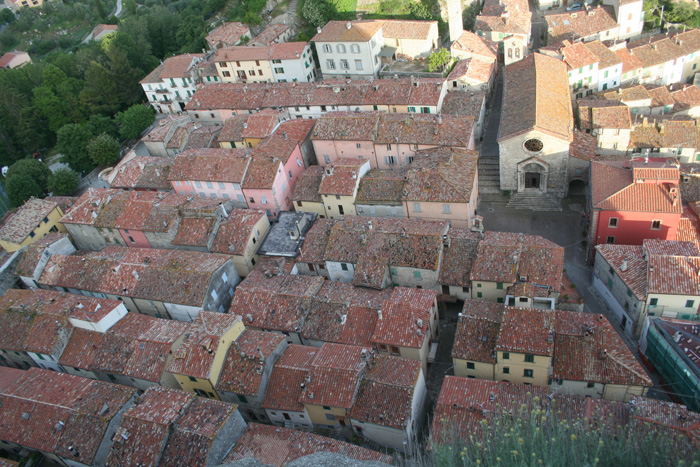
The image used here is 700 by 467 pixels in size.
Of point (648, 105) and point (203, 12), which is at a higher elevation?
point (203, 12)

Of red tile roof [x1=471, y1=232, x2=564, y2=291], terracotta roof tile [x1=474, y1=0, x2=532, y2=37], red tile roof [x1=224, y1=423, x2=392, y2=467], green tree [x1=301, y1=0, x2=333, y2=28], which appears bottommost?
red tile roof [x1=224, y1=423, x2=392, y2=467]

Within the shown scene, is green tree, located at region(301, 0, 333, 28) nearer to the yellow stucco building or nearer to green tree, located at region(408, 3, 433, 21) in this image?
green tree, located at region(408, 3, 433, 21)

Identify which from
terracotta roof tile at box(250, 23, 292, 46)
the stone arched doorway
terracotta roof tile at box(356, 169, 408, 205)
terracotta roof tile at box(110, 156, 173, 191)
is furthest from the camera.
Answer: terracotta roof tile at box(250, 23, 292, 46)

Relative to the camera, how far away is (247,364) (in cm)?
3684

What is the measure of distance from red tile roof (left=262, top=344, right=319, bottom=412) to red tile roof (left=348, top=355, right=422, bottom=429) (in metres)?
4.25

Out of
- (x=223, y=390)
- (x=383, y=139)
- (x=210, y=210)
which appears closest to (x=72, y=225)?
(x=210, y=210)

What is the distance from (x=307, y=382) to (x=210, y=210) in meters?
23.4

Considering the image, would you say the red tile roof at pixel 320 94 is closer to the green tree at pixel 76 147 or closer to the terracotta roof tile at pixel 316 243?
the green tree at pixel 76 147

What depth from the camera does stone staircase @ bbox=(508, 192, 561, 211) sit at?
53250 mm

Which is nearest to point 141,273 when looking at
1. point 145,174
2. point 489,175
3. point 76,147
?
point 145,174

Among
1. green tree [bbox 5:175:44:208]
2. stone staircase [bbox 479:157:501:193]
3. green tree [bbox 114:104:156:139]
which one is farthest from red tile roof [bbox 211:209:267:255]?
green tree [bbox 5:175:44:208]

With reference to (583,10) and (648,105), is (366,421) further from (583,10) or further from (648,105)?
(583,10)

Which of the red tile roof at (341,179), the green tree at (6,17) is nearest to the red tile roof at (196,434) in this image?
the red tile roof at (341,179)

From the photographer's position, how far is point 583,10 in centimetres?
7719
